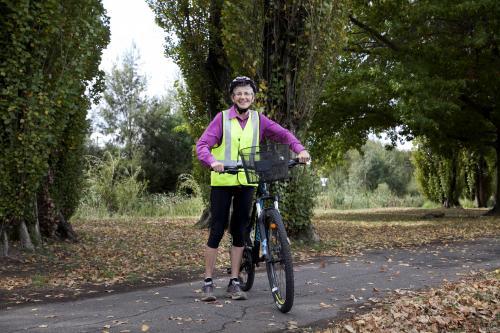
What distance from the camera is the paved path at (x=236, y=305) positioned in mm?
4707

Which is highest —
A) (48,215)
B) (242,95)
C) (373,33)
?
(373,33)

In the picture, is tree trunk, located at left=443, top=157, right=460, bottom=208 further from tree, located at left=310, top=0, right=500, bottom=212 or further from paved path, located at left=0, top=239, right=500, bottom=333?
paved path, located at left=0, top=239, right=500, bottom=333

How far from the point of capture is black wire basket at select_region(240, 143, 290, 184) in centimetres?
484

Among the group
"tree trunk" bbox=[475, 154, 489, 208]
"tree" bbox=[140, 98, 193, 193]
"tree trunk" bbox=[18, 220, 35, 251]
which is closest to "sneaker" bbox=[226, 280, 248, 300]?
"tree trunk" bbox=[18, 220, 35, 251]

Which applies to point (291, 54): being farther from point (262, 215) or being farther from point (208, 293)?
point (208, 293)

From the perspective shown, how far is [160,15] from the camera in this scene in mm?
14727

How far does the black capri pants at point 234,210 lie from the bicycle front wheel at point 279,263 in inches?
14.9

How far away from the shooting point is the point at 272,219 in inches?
199

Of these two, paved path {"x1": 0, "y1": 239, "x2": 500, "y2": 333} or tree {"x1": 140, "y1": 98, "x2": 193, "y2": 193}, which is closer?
paved path {"x1": 0, "y1": 239, "x2": 500, "y2": 333}

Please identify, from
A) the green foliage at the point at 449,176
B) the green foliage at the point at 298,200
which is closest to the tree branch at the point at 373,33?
the green foliage at the point at 298,200

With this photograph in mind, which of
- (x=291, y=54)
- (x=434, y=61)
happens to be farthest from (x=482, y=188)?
(x=291, y=54)

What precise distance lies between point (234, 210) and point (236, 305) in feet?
3.09

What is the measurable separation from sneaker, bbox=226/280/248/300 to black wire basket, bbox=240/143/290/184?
54.3 inches

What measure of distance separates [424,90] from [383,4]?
14.2ft
